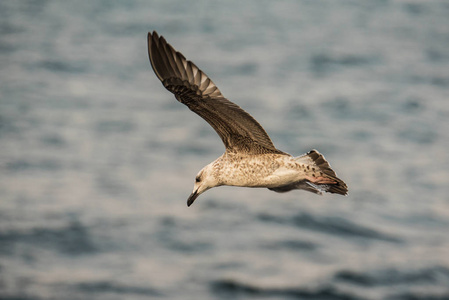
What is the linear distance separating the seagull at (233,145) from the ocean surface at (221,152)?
39.3 metres

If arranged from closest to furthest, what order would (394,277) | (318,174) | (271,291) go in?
(318,174) < (271,291) < (394,277)

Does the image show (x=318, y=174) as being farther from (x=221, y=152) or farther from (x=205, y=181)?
(x=221, y=152)

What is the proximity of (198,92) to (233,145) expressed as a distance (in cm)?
103

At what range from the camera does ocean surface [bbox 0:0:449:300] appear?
53.2m

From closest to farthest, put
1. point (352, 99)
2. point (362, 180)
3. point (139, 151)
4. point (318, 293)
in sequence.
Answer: point (318, 293), point (362, 180), point (139, 151), point (352, 99)

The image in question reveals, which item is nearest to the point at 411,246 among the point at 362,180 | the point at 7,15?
the point at 362,180

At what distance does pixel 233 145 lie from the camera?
34.4 ft

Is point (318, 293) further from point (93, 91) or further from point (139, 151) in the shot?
point (93, 91)

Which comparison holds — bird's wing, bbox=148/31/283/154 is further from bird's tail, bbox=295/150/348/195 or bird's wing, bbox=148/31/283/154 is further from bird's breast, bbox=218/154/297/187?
bird's tail, bbox=295/150/348/195

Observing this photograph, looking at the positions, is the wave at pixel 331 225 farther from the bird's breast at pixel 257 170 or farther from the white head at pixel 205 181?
the white head at pixel 205 181

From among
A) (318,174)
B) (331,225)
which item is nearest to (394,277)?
(331,225)

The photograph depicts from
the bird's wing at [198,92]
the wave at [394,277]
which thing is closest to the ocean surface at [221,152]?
the wave at [394,277]

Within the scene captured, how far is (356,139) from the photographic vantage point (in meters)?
67.9

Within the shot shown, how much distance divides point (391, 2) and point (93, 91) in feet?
127
